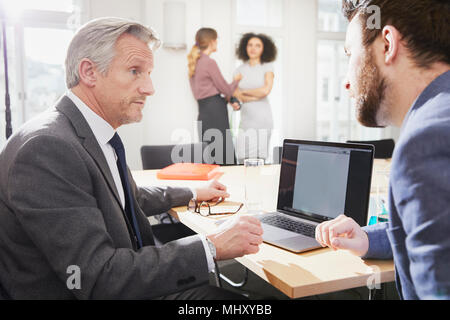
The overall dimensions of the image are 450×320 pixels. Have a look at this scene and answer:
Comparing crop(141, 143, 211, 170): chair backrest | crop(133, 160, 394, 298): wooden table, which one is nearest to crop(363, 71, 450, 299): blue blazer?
crop(133, 160, 394, 298): wooden table

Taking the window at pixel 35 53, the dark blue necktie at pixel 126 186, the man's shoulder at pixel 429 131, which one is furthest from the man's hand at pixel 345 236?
the window at pixel 35 53

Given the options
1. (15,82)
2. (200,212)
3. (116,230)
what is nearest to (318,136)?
(15,82)

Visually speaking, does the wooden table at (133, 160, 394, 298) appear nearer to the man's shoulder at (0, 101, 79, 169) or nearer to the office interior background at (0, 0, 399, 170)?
the man's shoulder at (0, 101, 79, 169)

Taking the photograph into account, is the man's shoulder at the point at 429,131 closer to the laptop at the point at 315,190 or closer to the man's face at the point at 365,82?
the man's face at the point at 365,82

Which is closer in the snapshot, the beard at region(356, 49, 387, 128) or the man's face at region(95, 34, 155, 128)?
the beard at region(356, 49, 387, 128)

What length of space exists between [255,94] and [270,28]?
126cm

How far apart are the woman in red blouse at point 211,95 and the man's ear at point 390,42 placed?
362 cm

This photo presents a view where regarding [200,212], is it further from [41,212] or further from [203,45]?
[203,45]

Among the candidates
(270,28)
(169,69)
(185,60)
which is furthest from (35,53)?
(270,28)

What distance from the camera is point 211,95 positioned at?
4.54 meters

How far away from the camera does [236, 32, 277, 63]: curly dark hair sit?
508cm

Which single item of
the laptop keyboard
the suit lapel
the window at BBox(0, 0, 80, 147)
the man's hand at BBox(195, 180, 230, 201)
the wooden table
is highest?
the window at BBox(0, 0, 80, 147)

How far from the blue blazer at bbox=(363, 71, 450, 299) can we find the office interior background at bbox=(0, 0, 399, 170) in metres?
4.05

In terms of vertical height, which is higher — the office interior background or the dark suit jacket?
the office interior background
